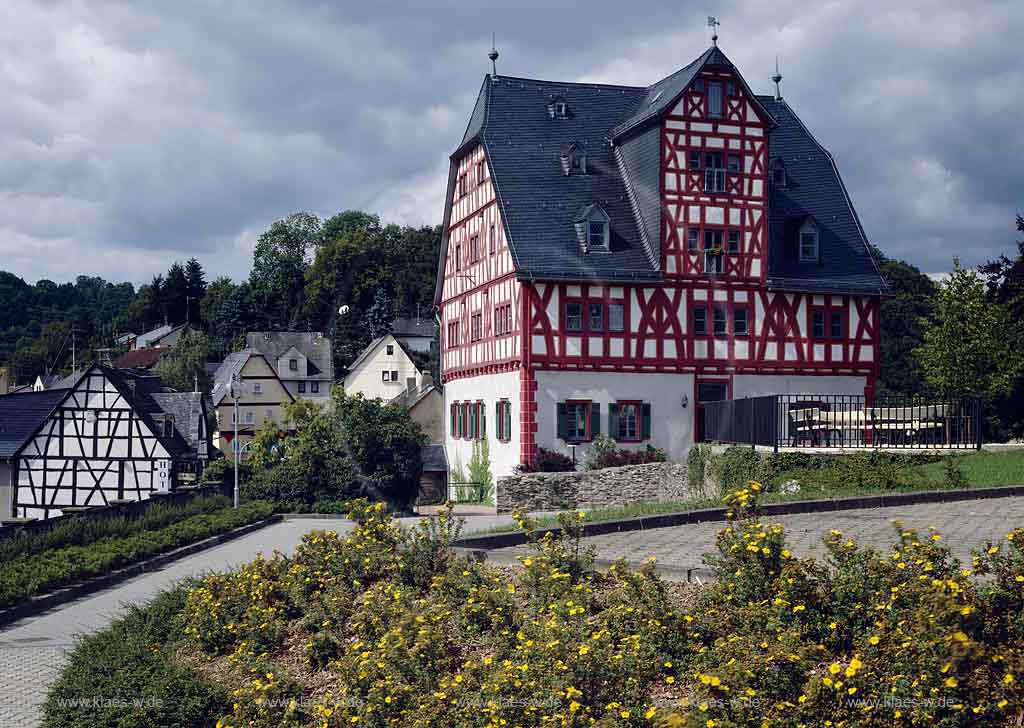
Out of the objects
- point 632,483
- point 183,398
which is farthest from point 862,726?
point 183,398

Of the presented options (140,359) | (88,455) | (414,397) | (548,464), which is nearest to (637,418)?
(548,464)

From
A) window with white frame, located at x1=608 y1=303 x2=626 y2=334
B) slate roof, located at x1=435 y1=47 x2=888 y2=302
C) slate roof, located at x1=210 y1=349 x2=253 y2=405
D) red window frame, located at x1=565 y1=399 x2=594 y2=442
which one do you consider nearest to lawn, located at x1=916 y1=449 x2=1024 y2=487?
red window frame, located at x1=565 y1=399 x2=594 y2=442

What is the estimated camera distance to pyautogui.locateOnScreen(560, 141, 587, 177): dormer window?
41.4 meters

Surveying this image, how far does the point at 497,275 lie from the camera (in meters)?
40.6

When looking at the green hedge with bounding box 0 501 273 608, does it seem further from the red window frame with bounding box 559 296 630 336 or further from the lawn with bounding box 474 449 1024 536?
the red window frame with bounding box 559 296 630 336

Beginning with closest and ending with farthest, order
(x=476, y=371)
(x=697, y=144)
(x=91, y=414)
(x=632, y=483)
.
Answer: (x=632, y=483) < (x=697, y=144) < (x=476, y=371) < (x=91, y=414)

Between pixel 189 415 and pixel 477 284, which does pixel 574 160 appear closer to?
pixel 477 284

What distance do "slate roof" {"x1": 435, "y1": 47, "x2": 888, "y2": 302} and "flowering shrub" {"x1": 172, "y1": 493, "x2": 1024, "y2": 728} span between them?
2704cm

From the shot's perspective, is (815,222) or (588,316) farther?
(815,222)

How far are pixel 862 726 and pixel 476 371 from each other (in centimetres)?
3629

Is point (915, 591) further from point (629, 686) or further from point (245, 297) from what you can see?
point (245, 297)

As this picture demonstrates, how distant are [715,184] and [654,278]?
3.92m

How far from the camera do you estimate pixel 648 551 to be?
46.3 ft

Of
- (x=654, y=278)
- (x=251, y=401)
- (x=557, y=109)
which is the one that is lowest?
(x=251, y=401)
